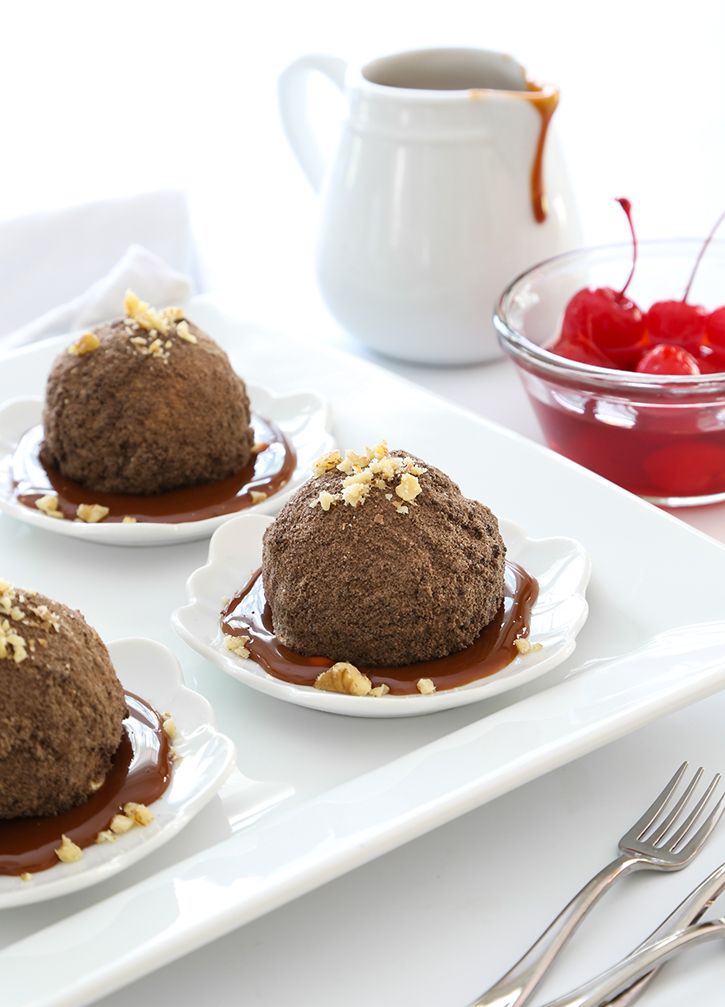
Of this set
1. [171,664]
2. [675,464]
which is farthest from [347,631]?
[675,464]

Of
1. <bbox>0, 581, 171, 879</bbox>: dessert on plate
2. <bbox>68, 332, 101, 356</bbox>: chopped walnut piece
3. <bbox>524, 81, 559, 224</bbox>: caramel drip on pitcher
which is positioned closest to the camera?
<bbox>0, 581, 171, 879</bbox>: dessert on plate

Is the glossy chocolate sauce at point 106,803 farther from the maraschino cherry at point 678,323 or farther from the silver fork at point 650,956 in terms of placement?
the maraschino cherry at point 678,323

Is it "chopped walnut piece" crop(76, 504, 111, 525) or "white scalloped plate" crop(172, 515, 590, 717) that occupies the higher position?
"white scalloped plate" crop(172, 515, 590, 717)

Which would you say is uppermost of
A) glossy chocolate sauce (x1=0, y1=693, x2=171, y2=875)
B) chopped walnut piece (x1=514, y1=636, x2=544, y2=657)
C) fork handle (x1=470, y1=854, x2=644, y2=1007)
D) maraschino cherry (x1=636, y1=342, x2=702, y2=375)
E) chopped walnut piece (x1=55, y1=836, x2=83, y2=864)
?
maraschino cherry (x1=636, y1=342, x2=702, y2=375)

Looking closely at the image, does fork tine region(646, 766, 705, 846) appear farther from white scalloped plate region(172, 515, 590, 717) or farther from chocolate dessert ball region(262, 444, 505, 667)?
chocolate dessert ball region(262, 444, 505, 667)

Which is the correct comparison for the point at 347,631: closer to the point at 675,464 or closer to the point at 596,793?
the point at 596,793

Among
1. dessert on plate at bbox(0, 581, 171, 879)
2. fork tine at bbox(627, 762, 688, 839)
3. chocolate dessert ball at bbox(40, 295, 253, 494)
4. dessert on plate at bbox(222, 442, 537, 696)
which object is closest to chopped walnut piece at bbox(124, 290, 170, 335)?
chocolate dessert ball at bbox(40, 295, 253, 494)
